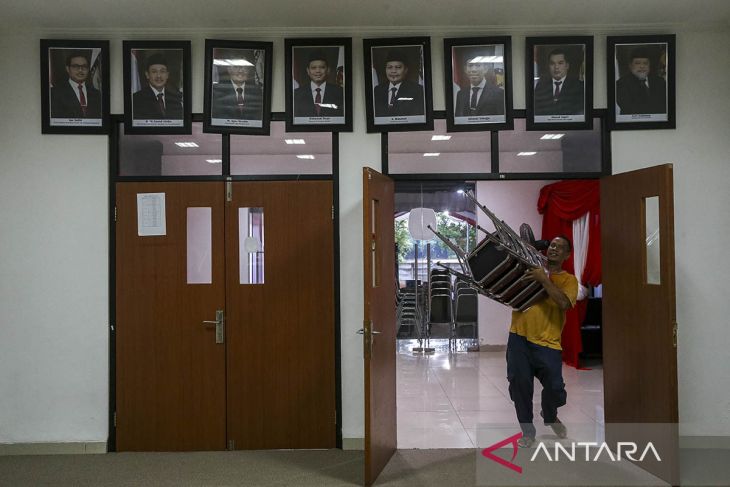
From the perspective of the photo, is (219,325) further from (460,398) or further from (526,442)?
(460,398)

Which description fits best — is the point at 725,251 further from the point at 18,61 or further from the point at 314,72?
the point at 18,61

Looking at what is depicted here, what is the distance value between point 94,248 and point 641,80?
4.29 m

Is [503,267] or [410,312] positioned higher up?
[503,267]

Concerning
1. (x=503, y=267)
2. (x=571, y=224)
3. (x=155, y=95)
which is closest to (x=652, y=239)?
(x=503, y=267)

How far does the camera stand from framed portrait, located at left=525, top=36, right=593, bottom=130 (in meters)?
4.53

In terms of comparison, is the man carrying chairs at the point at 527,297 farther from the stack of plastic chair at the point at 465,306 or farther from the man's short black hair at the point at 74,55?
the stack of plastic chair at the point at 465,306

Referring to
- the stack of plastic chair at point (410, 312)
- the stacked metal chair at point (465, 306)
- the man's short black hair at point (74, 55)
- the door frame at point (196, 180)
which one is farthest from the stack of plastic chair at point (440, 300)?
the man's short black hair at point (74, 55)

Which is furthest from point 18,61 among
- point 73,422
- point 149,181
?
point 73,422

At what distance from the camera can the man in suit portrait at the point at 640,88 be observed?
14.8ft

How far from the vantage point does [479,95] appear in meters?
4.55

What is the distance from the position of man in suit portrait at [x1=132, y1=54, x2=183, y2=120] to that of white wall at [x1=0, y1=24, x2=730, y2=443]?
0.16 metres

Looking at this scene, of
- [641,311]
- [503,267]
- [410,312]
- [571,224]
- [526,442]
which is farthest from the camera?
[410,312]

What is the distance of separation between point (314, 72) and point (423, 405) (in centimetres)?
334

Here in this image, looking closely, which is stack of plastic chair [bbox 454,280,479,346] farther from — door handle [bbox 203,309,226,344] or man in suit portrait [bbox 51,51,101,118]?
man in suit portrait [bbox 51,51,101,118]
